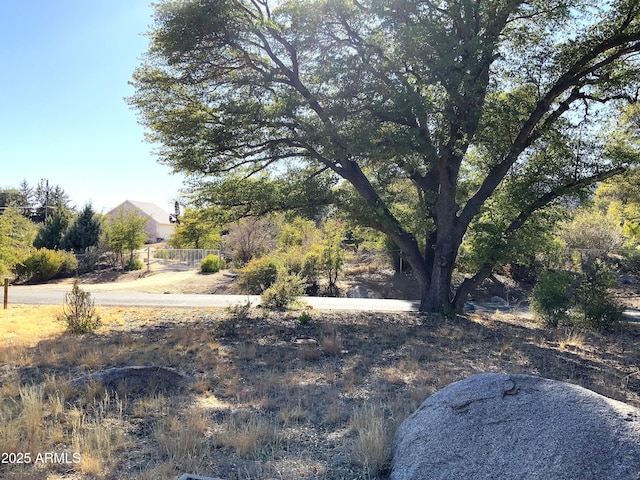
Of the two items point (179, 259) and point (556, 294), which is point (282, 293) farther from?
point (179, 259)

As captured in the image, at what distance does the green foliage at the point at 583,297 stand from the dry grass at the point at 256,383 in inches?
23.1

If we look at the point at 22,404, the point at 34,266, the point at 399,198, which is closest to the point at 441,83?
the point at 399,198

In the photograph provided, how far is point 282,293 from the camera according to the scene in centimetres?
1442

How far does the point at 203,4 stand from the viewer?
427 inches

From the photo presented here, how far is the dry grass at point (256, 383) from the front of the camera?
12.2ft

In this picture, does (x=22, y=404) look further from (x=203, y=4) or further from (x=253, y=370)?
(x=203, y=4)

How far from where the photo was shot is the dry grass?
3705mm

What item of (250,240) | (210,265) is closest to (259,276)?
(250,240)

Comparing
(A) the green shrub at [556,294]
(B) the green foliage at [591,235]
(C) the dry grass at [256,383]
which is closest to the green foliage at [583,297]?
(A) the green shrub at [556,294]

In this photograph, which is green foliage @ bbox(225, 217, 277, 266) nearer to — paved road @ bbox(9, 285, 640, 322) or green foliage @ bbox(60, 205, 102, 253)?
paved road @ bbox(9, 285, 640, 322)

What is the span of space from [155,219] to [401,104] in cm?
6851

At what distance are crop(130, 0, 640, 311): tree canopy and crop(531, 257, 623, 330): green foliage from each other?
1.62 metres

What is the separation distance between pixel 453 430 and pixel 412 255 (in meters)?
10.6

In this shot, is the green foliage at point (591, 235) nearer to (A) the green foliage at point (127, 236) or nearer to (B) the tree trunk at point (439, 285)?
(B) the tree trunk at point (439, 285)
